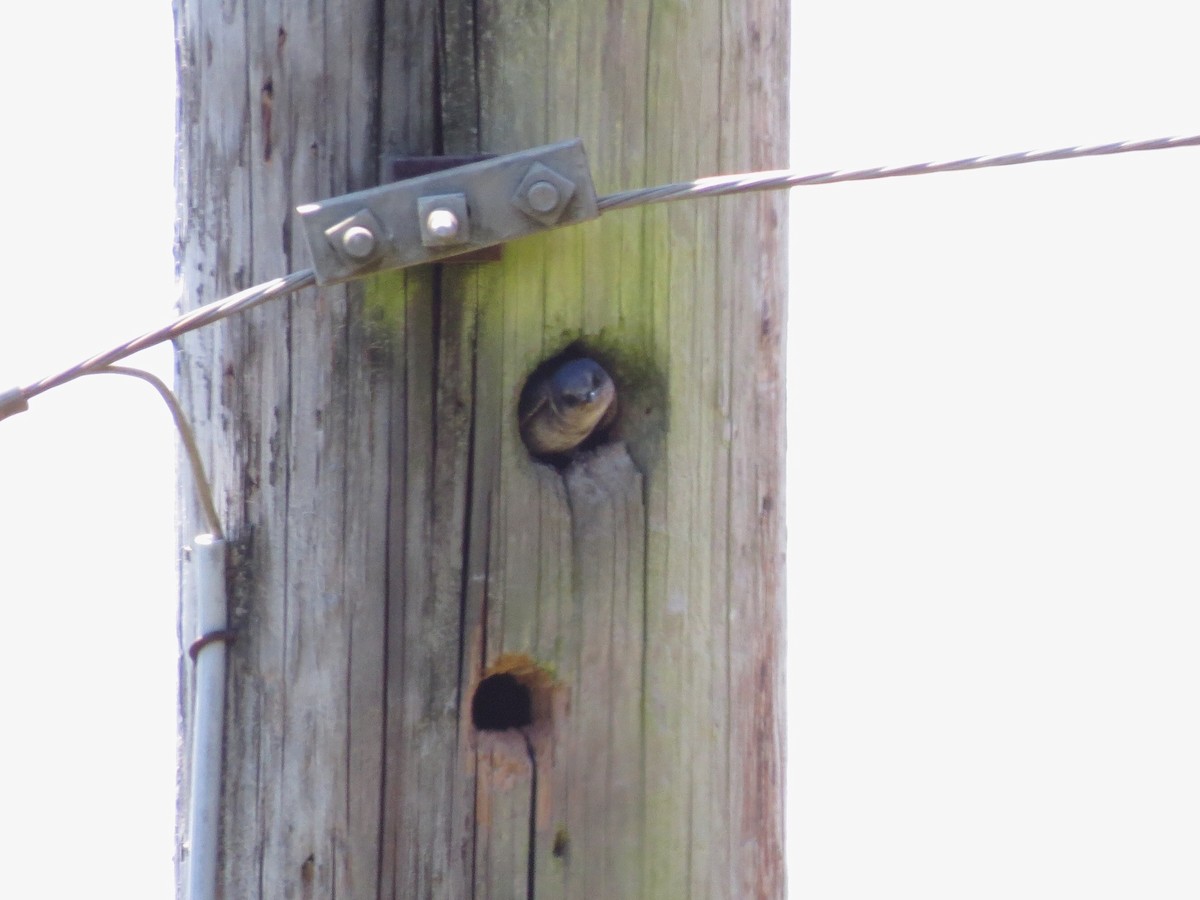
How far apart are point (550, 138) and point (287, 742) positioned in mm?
724

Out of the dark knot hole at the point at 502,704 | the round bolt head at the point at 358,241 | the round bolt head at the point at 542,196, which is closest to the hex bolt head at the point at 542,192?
the round bolt head at the point at 542,196

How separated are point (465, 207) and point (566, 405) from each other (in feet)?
0.78

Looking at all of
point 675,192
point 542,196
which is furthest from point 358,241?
point 675,192

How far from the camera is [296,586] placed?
1653 millimetres

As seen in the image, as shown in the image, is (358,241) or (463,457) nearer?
(358,241)

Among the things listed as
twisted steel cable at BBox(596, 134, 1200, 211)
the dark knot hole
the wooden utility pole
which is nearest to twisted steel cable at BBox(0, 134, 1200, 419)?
twisted steel cable at BBox(596, 134, 1200, 211)

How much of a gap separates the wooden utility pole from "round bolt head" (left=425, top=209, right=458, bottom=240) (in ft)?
0.39

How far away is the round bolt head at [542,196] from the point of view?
1.53 m

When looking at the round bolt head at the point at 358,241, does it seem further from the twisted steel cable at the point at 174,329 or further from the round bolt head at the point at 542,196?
the round bolt head at the point at 542,196

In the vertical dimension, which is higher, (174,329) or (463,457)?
(174,329)

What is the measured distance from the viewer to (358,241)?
152cm

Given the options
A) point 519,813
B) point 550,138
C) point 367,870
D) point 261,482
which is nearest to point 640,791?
point 519,813

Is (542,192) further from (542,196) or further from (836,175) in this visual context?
(836,175)

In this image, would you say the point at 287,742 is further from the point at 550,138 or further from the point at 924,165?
the point at 924,165
